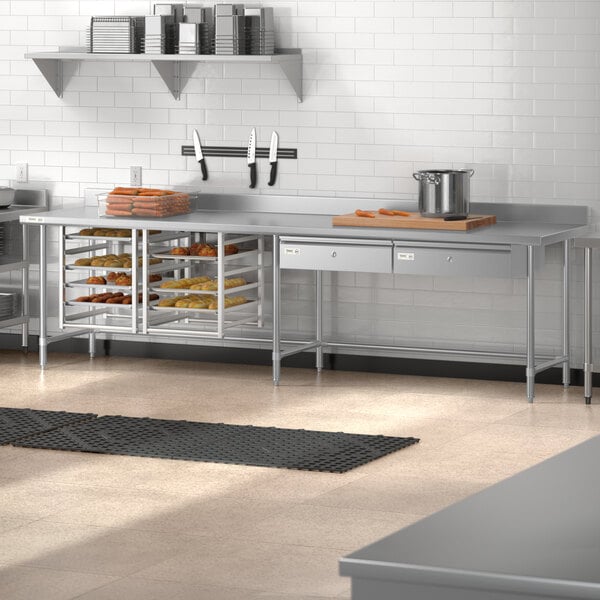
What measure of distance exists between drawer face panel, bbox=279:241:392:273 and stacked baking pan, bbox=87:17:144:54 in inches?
64.1

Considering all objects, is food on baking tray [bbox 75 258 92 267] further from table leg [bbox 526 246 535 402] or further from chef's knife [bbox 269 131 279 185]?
table leg [bbox 526 246 535 402]

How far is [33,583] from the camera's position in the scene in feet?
14.0

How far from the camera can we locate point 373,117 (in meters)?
7.78

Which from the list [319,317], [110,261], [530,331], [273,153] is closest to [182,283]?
[110,261]

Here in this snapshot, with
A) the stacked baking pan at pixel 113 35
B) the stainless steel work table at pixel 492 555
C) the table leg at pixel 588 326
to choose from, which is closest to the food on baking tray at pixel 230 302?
A: the stacked baking pan at pixel 113 35

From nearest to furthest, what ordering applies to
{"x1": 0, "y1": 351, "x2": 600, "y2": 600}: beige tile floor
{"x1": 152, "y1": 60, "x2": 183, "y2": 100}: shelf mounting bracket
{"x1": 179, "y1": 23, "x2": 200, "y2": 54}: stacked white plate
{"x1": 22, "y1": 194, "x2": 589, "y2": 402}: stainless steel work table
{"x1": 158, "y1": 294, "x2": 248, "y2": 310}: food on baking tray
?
1. {"x1": 0, "y1": 351, "x2": 600, "y2": 600}: beige tile floor
2. {"x1": 22, "y1": 194, "x2": 589, "y2": 402}: stainless steel work table
3. {"x1": 158, "y1": 294, "x2": 248, "y2": 310}: food on baking tray
4. {"x1": 179, "y1": 23, "x2": 200, "y2": 54}: stacked white plate
5. {"x1": 152, "y1": 60, "x2": 183, "y2": 100}: shelf mounting bracket

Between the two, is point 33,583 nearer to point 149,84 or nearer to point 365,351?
point 365,351

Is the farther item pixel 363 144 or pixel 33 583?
pixel 363 144

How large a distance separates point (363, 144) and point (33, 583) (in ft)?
13.6

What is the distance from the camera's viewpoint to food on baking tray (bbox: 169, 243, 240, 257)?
25.3 ft

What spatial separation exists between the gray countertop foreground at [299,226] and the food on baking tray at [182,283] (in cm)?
35

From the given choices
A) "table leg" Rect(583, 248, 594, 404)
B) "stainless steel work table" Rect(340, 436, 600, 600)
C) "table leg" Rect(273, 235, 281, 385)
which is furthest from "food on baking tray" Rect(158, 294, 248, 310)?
"stainless steel work table" Rect(340, 436, 600, 600)

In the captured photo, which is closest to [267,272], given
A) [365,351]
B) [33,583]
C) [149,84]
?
[365,351]

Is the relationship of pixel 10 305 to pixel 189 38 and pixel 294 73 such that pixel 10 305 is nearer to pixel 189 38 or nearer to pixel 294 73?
pixel 189 38
